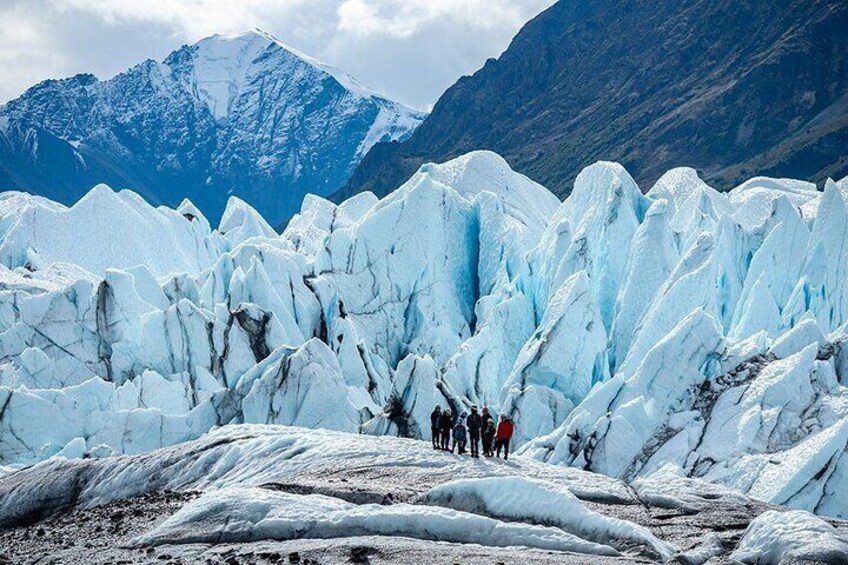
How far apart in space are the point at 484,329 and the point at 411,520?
3459 cm

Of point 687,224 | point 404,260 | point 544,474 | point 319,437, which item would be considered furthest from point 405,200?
point 544,474

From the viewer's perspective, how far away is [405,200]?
2616 inches

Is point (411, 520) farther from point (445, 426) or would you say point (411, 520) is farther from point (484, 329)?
point (484, 329)

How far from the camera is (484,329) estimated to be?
2185 inches

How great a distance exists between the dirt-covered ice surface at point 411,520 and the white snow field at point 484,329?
28.1ft

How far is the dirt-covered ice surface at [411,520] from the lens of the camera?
19781 millimetres

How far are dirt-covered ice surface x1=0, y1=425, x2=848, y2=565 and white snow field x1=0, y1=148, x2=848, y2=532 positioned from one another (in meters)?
8.56

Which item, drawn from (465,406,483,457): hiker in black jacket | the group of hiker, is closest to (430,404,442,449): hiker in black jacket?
the group of hiker

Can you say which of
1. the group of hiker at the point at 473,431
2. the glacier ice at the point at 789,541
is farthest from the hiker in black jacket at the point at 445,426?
the glacier ice at the point at 789,541

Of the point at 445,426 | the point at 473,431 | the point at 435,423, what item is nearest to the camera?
the point at 473,431

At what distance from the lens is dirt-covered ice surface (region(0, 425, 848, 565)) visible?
19.8 m

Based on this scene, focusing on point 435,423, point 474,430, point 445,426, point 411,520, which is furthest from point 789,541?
point 435,423

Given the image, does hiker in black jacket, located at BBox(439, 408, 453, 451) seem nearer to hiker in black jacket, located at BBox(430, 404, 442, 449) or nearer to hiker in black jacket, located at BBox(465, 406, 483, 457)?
hiker in black jacket, located at BBox(430, 404, 442, 449)

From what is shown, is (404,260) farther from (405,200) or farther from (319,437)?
(319,437)
